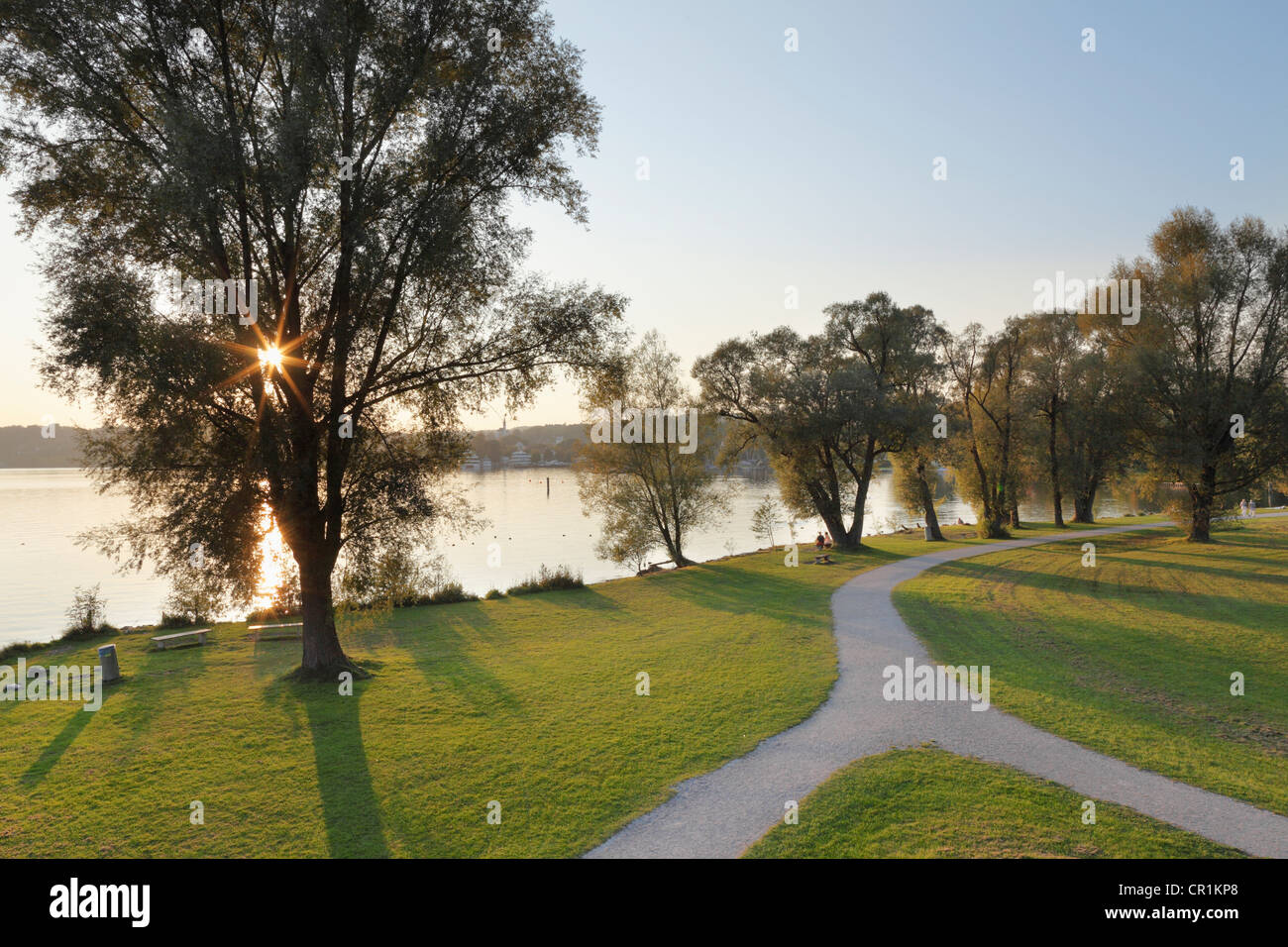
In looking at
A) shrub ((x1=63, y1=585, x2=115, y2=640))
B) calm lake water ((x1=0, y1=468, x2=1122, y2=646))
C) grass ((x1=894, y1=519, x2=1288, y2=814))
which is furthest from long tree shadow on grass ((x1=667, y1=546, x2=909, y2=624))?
shrub ((x1=63, y1=585, x2=115, y2=640))

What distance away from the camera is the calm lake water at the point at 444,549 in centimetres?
2992

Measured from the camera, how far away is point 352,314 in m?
13.4

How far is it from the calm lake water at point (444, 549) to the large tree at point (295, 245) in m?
3.45

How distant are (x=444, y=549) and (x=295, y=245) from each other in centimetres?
4114

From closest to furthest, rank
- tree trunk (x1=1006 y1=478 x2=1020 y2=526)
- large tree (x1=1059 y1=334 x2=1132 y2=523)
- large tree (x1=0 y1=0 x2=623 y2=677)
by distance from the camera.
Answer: large tree (x1=0 y1=0 x2=623 y2=677)
large tree (x1=1059 y1=334 x2=1132 y2=523)
tree trunk (x1=1006 y1=478 x2=1020 y2=526)

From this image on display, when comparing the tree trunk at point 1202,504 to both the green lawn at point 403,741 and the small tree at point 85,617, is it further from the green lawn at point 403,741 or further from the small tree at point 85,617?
the small tree at point 85,617

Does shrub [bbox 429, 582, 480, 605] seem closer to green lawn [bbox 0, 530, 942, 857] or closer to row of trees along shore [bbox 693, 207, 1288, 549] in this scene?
green lawn [bbox 0, 530, 942, 857]

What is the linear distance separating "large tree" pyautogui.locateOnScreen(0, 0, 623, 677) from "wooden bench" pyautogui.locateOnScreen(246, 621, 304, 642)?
286 inches

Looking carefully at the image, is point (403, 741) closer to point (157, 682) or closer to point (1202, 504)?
point (157, 682)

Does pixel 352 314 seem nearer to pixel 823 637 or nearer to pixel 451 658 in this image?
pixel 451 658

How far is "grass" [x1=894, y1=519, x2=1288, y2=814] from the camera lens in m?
9.01

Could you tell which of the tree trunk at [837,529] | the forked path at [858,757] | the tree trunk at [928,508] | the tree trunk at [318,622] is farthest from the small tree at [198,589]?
the tree trunk at [928,508]
